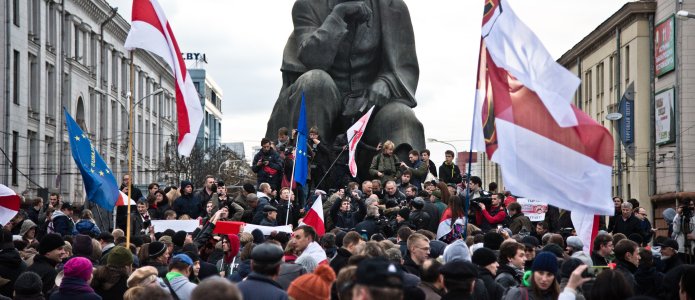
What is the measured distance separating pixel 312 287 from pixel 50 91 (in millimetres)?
49349

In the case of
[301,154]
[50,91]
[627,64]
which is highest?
[627,64]

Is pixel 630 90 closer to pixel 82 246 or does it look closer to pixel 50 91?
pixel 50 91

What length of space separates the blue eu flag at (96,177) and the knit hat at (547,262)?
640 centimetres

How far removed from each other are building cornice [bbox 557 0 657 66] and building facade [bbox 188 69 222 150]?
40.2 meters

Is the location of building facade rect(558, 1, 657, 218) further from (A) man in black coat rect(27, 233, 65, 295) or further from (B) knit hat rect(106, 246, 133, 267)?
(B) knit hat rect(106, 246, 133, 267)

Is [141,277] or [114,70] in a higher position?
[114,70]

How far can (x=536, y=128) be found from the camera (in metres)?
9.66

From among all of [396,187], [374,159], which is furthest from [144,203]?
[374,159]

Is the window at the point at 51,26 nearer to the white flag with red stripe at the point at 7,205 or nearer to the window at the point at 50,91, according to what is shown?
the window at the point at 50,91

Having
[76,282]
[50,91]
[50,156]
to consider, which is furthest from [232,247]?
[50,156]

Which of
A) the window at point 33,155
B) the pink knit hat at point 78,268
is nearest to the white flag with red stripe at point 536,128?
the pink knit hat at point 78,268

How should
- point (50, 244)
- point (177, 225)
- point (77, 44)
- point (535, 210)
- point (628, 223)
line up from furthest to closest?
point (77, 44), point (535, 210), point (628, 223), point (177, 225), point (50, 244)

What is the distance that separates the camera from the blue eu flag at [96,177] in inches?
570

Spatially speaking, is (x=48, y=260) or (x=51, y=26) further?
(x=51, y=26)
